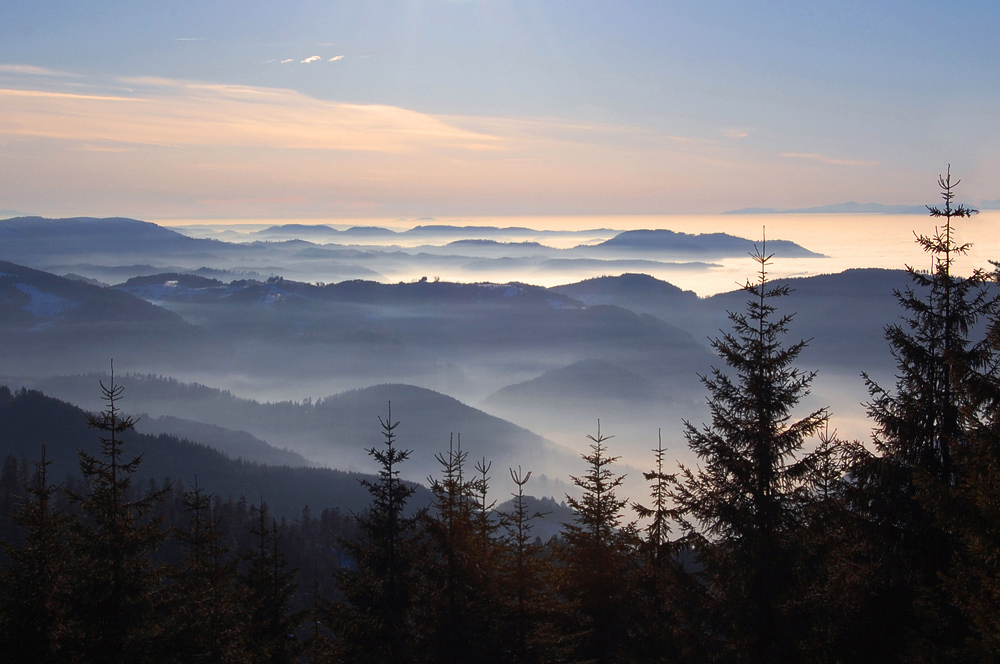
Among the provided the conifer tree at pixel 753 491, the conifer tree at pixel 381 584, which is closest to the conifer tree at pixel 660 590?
the conifer tree at pixel 753 491

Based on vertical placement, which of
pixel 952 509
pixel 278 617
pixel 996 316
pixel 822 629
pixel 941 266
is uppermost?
pixel 941 266

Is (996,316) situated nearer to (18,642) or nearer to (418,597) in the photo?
(418,597)

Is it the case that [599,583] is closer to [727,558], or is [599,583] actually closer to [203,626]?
[727,558]

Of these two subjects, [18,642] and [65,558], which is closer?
[18,642]

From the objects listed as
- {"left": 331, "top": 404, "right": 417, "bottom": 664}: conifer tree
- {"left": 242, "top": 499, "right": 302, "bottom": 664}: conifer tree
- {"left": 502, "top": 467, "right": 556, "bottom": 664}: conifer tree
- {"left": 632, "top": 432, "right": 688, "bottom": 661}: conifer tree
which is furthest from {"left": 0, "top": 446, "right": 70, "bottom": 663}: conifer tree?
{"left": 632, "top": 432, "right": 688, "bottom": 661}: conifer tree

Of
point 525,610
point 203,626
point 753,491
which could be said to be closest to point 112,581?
point 203,626

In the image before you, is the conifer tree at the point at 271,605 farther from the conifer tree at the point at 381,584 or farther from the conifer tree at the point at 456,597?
the conifer tree at the point at 456,597

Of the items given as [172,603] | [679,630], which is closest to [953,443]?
[679,630]
